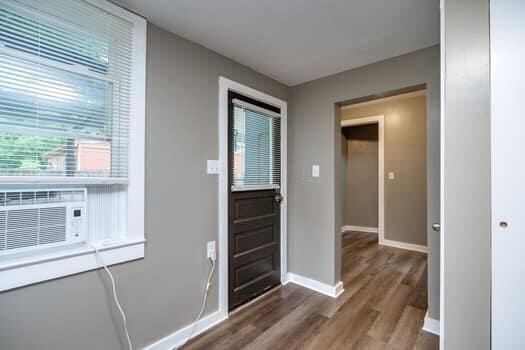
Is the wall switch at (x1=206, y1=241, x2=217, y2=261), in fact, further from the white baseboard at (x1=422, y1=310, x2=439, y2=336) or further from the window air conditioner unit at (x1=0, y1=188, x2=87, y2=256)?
the white baseboard at (x1=422, y1=310, x2=439, y2=336)

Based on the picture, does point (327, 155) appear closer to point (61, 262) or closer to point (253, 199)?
point (253, 199)

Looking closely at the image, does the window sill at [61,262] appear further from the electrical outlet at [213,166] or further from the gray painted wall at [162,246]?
the electrical outlet at [213,166]

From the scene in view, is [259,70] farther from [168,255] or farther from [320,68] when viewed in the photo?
[168,255]

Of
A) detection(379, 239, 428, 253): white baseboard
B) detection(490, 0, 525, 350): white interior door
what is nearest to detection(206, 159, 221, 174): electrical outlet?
detection(490, 0, 525, 350): white interior door

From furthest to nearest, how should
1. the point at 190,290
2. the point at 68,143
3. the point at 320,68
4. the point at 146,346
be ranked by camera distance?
1. the point at 320,68
2. the point at 190,290
3. the point at 146,346
4. the point at 68,143

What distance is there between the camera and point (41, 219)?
1.17m

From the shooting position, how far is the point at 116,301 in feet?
4.56

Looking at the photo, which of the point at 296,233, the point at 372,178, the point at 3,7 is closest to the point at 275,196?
the point at 296,233

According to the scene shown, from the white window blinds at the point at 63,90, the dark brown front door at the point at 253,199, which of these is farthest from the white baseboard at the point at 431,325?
the white window blinds at the point at 63,90

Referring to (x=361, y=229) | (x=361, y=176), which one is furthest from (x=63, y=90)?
(x=361, y=229)

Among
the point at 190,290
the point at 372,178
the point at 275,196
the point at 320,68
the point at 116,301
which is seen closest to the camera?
the point at 116,301

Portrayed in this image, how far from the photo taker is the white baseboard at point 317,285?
239 cm

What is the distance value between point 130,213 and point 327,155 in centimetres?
187

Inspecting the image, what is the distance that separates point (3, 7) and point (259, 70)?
1.74 meters
